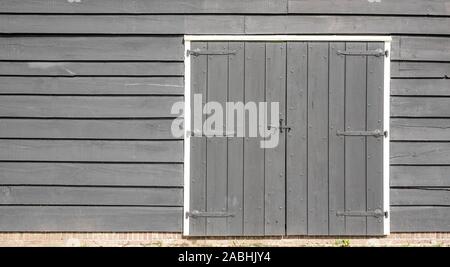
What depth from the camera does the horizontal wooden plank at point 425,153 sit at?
17.8ft

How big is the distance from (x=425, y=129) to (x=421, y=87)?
405mm

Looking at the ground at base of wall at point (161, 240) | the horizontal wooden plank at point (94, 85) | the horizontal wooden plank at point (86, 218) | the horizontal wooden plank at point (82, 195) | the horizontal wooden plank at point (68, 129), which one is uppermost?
the horizontal wooden plank at point (94, 85)

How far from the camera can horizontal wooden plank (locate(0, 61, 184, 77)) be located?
537 cm

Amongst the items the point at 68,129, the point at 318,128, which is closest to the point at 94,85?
the point at 68,129

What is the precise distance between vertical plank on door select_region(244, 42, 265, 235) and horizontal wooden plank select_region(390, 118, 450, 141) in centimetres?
141

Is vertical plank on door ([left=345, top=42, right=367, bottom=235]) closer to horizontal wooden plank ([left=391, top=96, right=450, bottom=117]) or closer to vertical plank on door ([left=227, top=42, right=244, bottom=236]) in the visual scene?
horizontal wooden plank ([left=391, top=96, right=450, bottom=117])

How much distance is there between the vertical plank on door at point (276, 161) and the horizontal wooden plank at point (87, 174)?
0.85 meters

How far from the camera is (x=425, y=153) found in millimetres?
5434

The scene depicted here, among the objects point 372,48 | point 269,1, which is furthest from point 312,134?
point 269,1

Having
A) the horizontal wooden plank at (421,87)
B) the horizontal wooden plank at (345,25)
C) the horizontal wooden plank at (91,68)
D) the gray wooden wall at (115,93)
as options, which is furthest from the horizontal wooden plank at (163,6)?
the horizontal wooden plank at (421,87)

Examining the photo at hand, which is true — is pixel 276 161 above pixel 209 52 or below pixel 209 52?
below

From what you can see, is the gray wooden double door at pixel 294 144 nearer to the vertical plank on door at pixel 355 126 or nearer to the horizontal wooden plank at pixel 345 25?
the vertical plank on door at pixel 355 126

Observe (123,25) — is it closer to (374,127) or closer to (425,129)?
(374,127)

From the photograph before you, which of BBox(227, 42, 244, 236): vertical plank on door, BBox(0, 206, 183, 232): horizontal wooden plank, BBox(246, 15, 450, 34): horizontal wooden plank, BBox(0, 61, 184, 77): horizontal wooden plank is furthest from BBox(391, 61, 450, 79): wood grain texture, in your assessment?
BBox(0, 206, 183, 232): horizontal wooden plank
